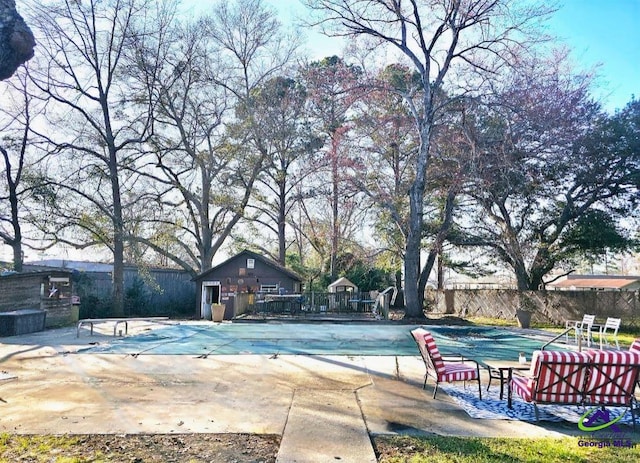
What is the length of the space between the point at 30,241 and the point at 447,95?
21.0 metres

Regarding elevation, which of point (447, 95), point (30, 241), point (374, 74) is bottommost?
point (30, 241)

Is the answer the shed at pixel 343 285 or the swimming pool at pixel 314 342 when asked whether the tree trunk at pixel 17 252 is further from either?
the shed at pixel 343 285

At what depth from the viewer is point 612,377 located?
16.7 feet

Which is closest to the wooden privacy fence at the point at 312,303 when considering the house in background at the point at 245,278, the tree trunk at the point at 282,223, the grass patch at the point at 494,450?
the house in background at the point at 245,278

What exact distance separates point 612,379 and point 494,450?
1906 mm

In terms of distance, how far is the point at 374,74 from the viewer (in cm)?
2219

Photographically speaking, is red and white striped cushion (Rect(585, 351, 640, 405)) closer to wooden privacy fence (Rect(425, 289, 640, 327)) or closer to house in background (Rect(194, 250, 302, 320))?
wooden privacy fence (Rect(425, 289, 640, 327))

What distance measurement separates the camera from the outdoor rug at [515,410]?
17.4ft

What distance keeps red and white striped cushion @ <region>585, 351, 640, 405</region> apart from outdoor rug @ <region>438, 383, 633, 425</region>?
13.5 inches

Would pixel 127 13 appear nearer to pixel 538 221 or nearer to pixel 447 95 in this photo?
pixel 447 95

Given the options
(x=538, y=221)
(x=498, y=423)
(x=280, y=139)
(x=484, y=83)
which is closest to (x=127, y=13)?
(x=280, y=139)

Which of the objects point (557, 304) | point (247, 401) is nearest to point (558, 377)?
point (247, 401)

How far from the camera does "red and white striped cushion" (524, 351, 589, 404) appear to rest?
505 cm

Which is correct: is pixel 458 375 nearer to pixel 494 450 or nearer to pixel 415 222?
pixel 494 450
